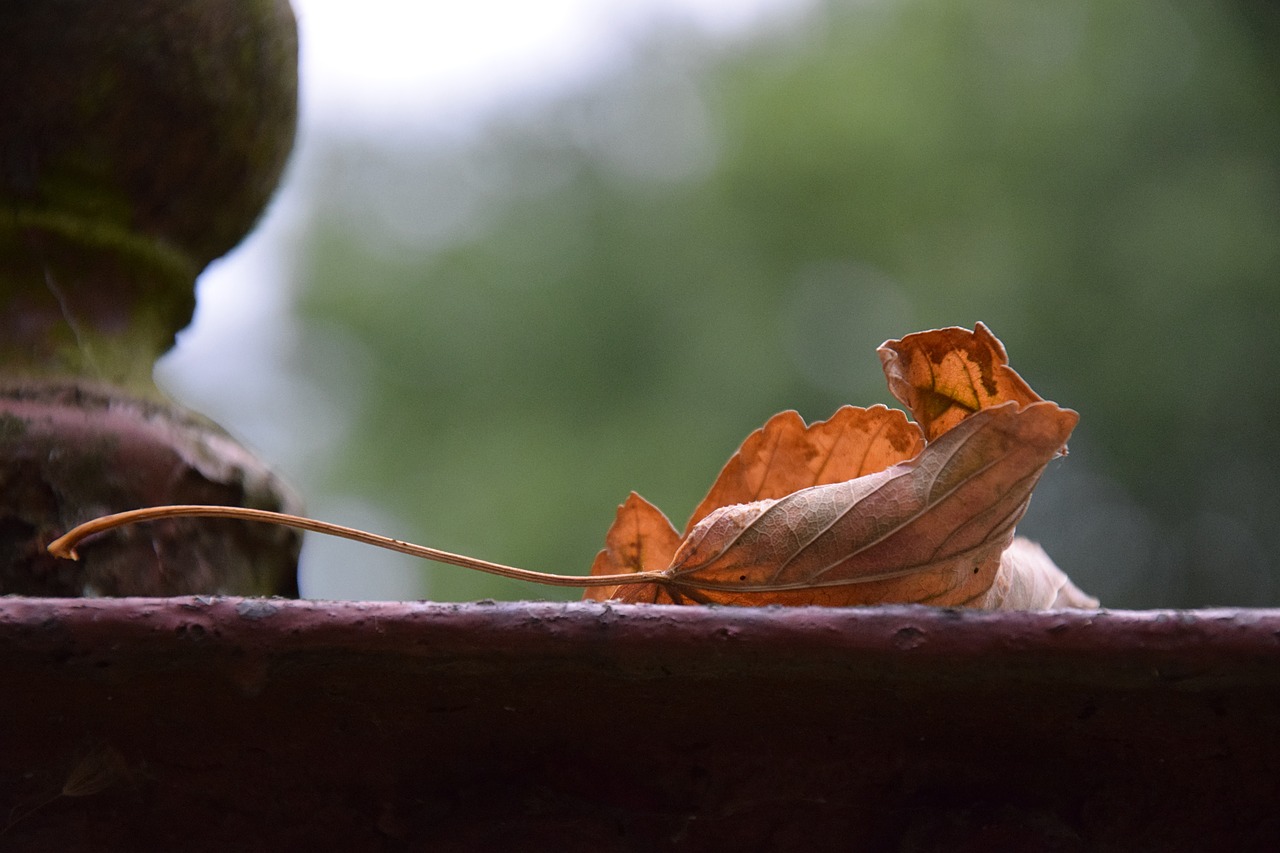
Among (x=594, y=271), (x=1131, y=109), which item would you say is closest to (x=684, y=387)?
(x=594, y=271)

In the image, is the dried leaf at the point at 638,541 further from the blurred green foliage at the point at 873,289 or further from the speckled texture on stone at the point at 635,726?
the blurred green foliage at the point at 873,289

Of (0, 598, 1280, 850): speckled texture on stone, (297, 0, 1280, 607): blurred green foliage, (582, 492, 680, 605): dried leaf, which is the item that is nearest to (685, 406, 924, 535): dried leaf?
(582, 492, 680, 605): dried leaf

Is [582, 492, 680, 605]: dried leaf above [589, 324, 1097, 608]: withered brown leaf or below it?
below

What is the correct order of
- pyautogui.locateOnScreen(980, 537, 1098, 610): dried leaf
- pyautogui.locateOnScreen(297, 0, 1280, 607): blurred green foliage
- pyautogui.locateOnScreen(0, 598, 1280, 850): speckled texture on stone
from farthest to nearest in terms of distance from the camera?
1. pyautogui.locateOnScreen(297, 0, 1280, 607): blurred green foliage
2. pyautogui.locateOnScreen(980, 537, 1098, 610): dried leaf
3. pyautogui.locateOnScreen(0, 598, 1280, 850): speckled texture on stone

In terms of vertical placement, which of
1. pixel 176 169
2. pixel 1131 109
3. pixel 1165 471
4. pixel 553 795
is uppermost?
pixel 1131 109

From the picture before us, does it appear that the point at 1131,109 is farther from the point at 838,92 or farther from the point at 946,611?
the point at 946,611

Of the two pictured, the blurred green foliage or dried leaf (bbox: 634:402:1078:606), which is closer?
dried leaf (bbox: 634:402:1078:606)

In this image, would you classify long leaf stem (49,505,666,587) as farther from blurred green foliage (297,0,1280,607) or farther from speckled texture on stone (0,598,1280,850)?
blurred green foliage (297,0,1280,607)
